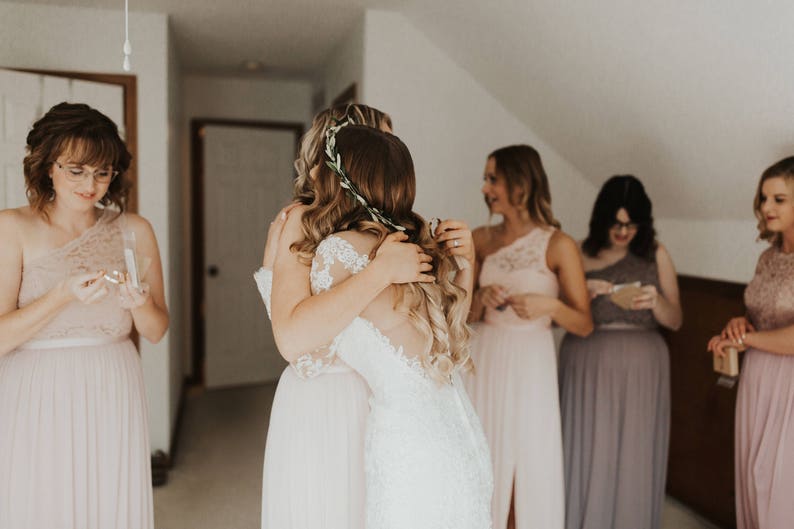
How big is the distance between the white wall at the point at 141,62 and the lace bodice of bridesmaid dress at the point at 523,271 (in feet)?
7.00

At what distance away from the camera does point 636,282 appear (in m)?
2.61

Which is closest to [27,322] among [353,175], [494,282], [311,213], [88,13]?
[311,213]

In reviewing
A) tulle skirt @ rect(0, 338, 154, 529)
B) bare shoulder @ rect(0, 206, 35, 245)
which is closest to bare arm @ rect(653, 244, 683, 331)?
tulle skirt @ rect(0, 338, 154, 529)

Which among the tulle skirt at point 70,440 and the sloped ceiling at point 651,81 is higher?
the sloped ceiling at point 651,81

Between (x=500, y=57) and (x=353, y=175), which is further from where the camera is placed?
(x=500, y=57)

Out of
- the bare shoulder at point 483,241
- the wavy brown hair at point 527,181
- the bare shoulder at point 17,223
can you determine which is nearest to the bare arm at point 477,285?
the bare shoulder at point 483,241

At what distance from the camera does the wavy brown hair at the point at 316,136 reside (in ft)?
5.50

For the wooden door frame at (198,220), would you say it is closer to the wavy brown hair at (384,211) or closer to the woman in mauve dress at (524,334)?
the woman in mauve dress at (524,334)

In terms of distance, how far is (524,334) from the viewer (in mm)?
2539

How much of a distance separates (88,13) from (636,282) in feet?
10.5

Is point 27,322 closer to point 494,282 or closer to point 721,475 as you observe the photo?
point 494,282

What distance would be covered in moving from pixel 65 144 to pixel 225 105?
4139 mm

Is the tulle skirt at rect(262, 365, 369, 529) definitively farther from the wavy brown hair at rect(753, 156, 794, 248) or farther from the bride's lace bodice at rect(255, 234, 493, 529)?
the wavy brown hair at rect(753, 156, 794, 248)

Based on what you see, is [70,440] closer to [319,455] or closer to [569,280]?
[319,455]
